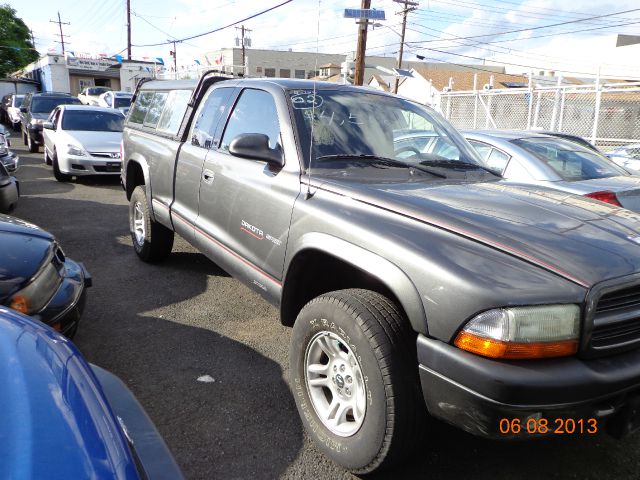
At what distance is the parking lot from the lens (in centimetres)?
255

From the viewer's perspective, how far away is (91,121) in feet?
37.7

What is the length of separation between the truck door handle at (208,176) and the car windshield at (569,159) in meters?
3.62

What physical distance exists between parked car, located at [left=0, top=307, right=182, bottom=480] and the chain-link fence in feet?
41.1

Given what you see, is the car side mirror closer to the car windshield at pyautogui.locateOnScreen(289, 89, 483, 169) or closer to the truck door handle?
the car windshield at pyautogui.locateOnScreen(289, 89, 483, 169)

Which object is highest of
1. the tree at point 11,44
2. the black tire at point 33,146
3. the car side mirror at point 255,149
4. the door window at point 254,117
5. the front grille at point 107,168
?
the tree at point 11,44

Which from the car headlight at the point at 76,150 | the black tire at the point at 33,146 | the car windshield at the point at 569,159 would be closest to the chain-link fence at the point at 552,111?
the car windshield at the point at 569,159

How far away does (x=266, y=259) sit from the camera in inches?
121

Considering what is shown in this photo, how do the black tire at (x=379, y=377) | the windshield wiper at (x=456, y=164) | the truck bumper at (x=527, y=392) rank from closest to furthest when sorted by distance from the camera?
the truck bumper at (x=527, y=392), the black tire at (x=379, y=377), the windshield wiper at (x=456, y=164)

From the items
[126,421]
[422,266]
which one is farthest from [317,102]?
[126,421]

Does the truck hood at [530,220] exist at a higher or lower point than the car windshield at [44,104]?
lower

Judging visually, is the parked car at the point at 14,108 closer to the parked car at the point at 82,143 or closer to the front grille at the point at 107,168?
the parked car at the point at 82,143
